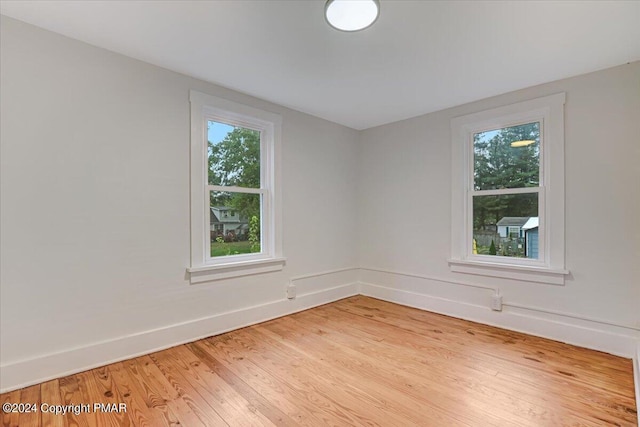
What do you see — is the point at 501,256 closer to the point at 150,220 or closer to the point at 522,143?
the point at 522,143

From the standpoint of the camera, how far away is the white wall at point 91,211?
76.3 inches

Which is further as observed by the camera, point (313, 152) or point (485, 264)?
point (313, 152)

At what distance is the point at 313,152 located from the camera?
12.4 ft

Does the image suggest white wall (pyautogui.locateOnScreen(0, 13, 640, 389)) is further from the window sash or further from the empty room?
the window sash

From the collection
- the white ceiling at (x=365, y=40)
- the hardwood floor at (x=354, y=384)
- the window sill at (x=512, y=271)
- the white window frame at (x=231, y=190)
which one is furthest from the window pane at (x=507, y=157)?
the white window frame at (x=231, y=190)

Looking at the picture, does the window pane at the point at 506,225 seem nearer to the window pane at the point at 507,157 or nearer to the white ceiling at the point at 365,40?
the window pane at the point at 507,157

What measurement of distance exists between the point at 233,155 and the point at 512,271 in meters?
3.10

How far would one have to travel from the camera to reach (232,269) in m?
Answer: 2.98

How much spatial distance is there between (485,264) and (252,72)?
9.87 feet

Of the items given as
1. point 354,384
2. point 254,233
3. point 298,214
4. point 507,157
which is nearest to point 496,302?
point 507,157

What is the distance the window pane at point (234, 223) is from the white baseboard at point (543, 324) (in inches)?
82.2

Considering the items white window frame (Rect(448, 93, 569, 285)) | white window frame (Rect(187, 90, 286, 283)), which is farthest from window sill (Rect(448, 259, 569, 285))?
white window frame (Rect(187, 90, 286, 283))

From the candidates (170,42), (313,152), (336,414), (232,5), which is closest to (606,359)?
(336,414)

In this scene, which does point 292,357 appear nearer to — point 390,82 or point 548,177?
point 390,82
